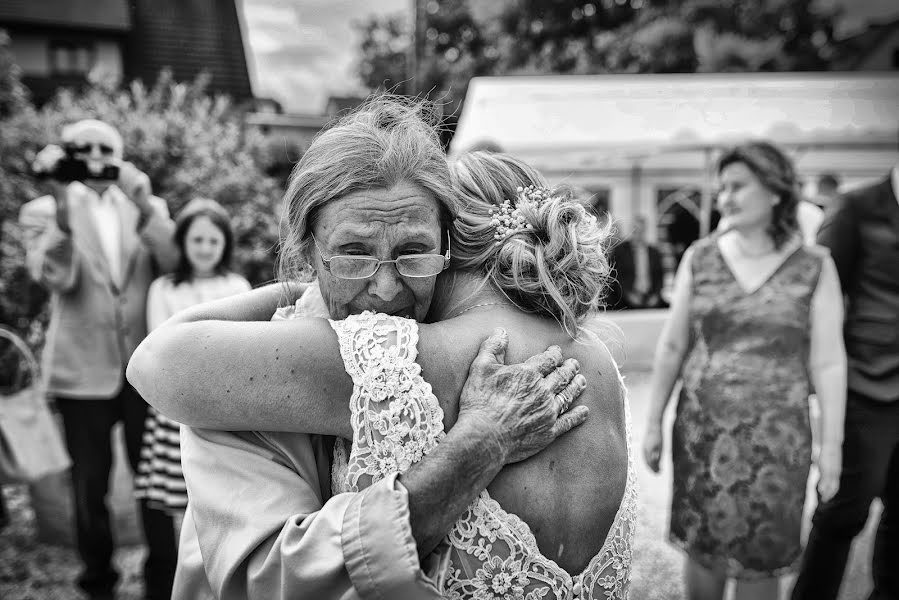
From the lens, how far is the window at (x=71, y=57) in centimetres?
1970

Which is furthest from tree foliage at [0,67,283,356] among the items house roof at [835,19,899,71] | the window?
house roof at [835,19,899,71]

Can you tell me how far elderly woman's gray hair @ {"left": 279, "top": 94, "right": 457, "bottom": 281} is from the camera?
144cm

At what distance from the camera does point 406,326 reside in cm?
137

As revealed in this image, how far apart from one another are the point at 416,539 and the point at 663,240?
1107cm

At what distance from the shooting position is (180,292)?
3.82m

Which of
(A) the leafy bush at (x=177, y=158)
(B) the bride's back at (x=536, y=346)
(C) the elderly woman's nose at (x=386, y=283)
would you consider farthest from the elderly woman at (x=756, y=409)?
(A) the leafy bush at (x=177, y=158)

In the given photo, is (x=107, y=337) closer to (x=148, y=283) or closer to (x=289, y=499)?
(x=148, y=283)

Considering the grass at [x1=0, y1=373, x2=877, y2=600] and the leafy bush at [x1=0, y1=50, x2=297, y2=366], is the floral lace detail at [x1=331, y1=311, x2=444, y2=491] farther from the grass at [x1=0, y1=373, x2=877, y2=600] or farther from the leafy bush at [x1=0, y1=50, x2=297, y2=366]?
the leafy bush at [x1=0, y1=50, x2=297, y2=366]

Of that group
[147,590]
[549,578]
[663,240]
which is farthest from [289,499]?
[663,240]

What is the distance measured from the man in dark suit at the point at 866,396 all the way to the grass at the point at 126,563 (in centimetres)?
66

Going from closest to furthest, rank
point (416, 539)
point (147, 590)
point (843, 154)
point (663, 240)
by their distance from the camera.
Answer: point (416, 539), point (147, 590), point (843, 154), point (663, 240)

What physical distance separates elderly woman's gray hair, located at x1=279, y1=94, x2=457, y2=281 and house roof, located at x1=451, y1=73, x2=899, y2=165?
26.1 ft

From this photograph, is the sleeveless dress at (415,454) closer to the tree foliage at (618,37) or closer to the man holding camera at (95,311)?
the man holding camera at (95,311)

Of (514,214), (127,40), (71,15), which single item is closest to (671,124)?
(514,214)
